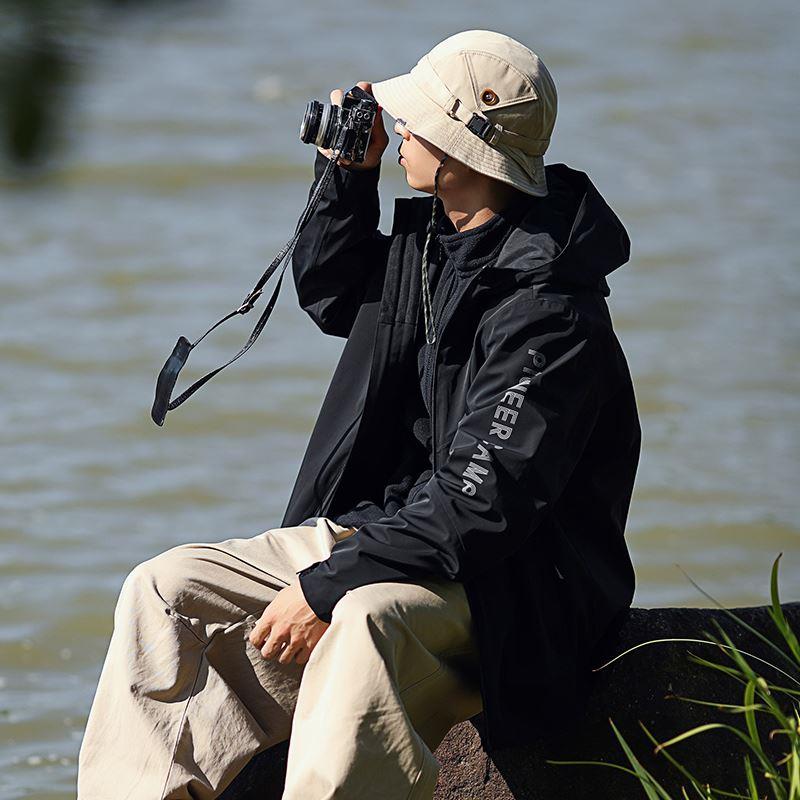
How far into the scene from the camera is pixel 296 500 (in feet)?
9.82

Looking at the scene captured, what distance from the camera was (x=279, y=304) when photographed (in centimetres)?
891

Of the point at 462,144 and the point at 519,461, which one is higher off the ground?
the point at 462,144

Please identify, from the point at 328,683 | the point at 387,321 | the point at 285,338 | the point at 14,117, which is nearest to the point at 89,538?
the point at 285,338

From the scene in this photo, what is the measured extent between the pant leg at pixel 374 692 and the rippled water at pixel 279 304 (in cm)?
101

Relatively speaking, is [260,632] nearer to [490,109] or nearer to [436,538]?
[436,538]

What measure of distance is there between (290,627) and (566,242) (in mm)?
791

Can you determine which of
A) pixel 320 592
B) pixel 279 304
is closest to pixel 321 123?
pixel 320 592

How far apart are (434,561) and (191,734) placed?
0.50 m

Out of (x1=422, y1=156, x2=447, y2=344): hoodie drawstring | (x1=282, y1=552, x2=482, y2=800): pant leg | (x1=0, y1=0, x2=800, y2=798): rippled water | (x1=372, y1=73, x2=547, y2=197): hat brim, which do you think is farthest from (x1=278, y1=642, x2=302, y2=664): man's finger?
(x1=0, y1=0, x2=800, y2=798): rippled water

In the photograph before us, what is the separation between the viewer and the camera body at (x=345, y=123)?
295 cm

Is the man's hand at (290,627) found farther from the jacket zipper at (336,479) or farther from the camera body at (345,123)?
the camera body at (345,123)

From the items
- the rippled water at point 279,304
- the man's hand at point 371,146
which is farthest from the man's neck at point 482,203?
the rippled water at point 279,304

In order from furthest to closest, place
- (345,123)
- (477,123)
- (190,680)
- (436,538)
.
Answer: (345,123) < (477,123) < (190,680) < (436,538)

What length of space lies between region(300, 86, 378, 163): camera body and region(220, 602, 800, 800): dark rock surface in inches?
39.5
